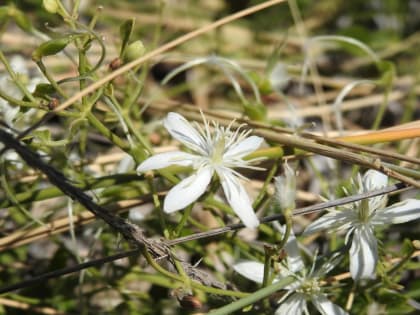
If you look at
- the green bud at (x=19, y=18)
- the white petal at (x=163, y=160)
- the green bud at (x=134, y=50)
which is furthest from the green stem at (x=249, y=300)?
the green bud at (x=19, y=18)

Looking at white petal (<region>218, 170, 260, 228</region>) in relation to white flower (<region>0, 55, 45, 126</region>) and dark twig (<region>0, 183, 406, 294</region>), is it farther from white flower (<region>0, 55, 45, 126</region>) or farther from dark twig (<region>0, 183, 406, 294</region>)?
white flower (<region>0, 55, 45, 126</region>)

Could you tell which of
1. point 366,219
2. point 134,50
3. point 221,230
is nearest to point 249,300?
point 221,230

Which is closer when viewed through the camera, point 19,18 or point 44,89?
point 44,89

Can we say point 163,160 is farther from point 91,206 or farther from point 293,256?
point 293,256

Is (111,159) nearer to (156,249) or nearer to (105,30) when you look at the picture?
(156,249)

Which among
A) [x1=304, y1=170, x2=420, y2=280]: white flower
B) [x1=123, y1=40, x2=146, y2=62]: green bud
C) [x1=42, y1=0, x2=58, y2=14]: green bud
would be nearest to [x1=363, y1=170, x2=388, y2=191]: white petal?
[x1=304, y1=170, x2=420, y2=280]: white flower

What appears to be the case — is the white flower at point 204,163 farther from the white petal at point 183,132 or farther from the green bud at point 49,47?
the green bud at point 49,47
